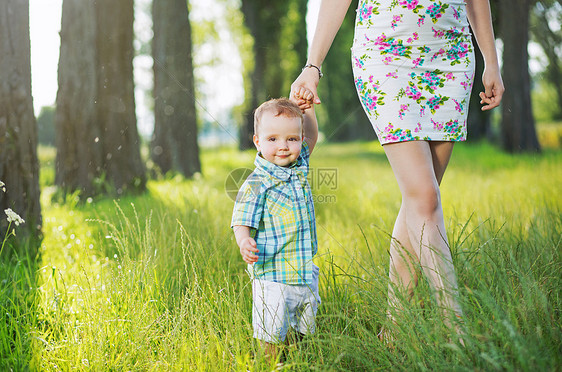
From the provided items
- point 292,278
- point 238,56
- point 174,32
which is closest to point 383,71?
point 292,278

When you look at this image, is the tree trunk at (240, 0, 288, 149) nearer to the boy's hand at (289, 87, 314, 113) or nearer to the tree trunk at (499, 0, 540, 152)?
the tree trunk at (499, 0, 540, 152)

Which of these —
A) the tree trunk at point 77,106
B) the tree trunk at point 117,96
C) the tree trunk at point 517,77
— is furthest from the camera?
the tree trunk at point 517,77

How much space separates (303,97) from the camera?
1921 millimetres

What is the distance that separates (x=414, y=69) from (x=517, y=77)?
8.35 meters

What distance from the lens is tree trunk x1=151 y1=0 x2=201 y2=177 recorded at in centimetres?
750

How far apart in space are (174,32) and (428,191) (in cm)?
649

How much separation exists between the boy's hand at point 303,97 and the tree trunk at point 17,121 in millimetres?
1984

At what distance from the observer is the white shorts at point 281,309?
188 centimetres

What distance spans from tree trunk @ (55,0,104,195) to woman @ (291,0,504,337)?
3.60 m

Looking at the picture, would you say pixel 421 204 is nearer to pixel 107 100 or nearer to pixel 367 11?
pixel 367 11

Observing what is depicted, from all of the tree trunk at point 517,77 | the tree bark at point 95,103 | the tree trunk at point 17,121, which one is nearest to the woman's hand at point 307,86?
the tree trunk at point 17,121

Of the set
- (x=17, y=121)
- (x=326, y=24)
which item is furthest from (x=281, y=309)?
(x=17, y=121)

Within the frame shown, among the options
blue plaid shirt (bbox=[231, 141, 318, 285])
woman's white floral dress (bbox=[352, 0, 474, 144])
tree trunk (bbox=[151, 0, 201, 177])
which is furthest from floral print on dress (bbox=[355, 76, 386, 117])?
tree trunk (bbox=[151, 0, 201, 177])

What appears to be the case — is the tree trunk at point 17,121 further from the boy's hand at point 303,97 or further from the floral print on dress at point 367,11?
the floral print on dress at point 367,11
